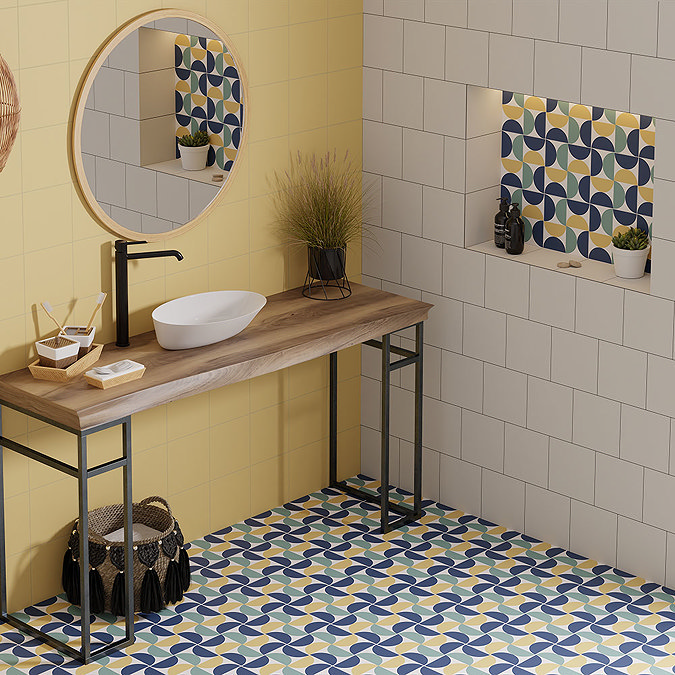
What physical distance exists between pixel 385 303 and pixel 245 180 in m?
0.73

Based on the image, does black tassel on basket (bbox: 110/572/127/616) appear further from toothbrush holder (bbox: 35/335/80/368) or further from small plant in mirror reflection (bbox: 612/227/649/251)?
small plant in mirror reflection (bbox: 612/227/649/251)

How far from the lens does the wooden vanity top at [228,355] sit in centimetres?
408

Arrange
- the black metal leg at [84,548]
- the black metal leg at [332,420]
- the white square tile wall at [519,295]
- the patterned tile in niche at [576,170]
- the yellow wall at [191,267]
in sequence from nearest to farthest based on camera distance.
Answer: the black metal leg at [84,548] → the yellow wall at [191,267] → the white square tile wall at [519,295] → the patterned tile in niche at [576,170] → the black metal leg at [332,420]

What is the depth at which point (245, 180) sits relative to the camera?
4.92 m

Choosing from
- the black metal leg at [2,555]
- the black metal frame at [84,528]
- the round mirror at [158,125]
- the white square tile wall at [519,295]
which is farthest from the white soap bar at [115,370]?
the white square tile wall at [519,295]

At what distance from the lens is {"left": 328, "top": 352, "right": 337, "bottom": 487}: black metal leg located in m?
5.47

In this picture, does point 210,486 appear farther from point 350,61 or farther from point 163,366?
point 350,61

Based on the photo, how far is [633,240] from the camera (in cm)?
467

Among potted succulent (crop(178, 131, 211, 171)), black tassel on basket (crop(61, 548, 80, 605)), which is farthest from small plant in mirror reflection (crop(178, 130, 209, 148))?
black tassel on basket (crop(61, 548, 80, 605))

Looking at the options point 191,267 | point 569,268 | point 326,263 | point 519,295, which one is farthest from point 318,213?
point 569,268

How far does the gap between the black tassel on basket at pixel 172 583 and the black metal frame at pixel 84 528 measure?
241mm

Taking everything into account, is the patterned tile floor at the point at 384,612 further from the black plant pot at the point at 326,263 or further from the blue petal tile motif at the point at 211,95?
the blue petal tile motif at the point at 211,95

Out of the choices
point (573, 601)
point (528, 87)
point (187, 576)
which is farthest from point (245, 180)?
point (573, 601)

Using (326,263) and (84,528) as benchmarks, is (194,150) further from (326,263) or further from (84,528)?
(84,528)
